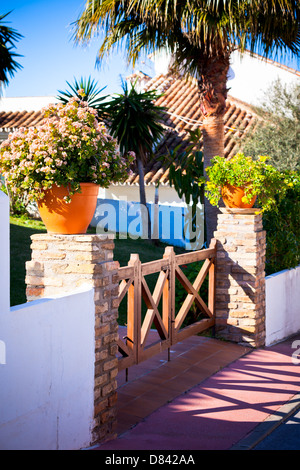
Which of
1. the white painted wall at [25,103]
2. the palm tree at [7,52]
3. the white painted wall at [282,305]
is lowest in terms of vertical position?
the white painted wall at [282,305]

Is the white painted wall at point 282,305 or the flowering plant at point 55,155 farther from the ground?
the flowering plant at point 55,155

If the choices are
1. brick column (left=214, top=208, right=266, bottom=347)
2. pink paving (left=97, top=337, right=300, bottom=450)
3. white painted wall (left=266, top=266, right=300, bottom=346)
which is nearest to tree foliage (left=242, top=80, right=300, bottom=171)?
white painted wall (left=266, top=266, right=300, bottom=346)

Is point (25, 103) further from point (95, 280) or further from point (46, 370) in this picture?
point (46, 370)

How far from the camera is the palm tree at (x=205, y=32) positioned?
31.8 feet

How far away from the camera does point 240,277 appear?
324 inches

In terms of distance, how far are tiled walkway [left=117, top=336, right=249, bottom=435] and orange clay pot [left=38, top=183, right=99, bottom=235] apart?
186 cm

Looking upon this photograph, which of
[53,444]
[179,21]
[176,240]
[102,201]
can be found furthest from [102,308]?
[102,201]

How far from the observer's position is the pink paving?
16.5 ft

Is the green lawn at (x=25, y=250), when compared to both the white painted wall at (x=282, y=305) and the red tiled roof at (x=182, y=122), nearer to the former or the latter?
the red tiled roof at (x=182, y=122)

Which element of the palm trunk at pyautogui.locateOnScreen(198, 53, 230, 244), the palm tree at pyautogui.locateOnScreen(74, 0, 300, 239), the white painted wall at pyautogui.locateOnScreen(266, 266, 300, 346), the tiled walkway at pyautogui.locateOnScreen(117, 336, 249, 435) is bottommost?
the tiled walkway at pyautogui.locateOnScreen(117, 336, 249, 435)

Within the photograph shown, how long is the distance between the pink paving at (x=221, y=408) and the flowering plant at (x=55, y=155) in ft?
7.24

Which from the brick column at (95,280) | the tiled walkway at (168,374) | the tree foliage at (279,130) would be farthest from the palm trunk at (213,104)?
the tree foliage at (279,130)

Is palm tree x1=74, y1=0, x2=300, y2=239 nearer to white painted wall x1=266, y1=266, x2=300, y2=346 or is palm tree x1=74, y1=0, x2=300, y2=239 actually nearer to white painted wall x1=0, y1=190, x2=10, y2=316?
white painted wall x1=266, y1=266, x2=300, y2=346
